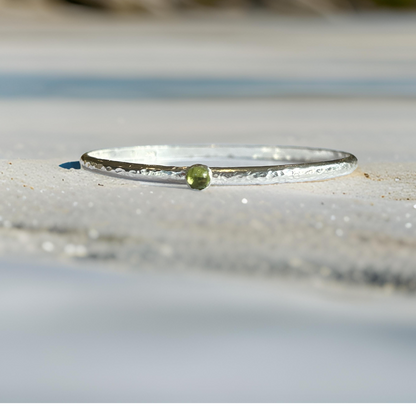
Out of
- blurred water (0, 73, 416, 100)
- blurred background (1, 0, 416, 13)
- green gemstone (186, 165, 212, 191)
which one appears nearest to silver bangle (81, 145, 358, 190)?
green gemstone (186, 165, 212, 191)

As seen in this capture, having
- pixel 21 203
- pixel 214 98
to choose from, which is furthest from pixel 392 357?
pixel 214 98

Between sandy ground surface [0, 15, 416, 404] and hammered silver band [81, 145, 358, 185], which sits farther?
hammered silver band [81, 145, 358, 185]

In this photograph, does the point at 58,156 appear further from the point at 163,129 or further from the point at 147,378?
the point at 147,378

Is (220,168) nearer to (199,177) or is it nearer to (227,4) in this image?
(199,177)

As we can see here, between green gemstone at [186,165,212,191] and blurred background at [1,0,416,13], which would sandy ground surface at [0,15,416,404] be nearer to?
green gemstone at [186,165,212,191]

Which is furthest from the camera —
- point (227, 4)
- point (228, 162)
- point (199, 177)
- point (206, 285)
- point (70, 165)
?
point (227, 4)

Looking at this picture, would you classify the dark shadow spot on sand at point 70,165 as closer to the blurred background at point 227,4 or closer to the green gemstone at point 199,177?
the green gemstone at point 199,177

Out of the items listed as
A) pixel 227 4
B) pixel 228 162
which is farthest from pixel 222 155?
pixel 227 4
